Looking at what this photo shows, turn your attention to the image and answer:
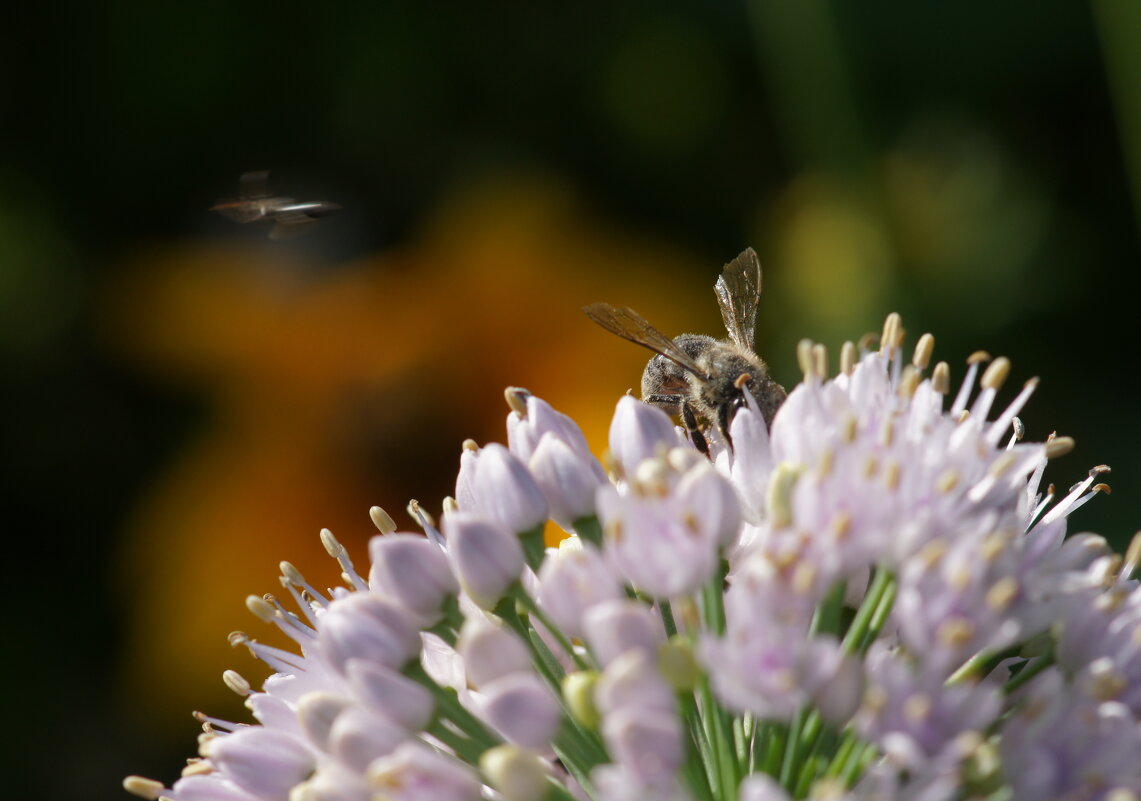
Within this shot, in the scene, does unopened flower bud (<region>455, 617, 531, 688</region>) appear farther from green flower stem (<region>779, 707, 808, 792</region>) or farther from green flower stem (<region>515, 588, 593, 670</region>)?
green flower stem (<region>779, 707, 808, 792</region>)

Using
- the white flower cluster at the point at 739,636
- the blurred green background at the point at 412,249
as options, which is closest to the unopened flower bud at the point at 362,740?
the white flower cluster at the point at 739,636

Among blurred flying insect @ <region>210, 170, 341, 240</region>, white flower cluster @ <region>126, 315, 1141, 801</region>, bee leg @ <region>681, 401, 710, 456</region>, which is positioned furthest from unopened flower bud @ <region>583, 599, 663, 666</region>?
blurred flying insect @ <region>210, 170, 341, 240</region>

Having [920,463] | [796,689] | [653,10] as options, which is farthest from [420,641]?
[653,10]

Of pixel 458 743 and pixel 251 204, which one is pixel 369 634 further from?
pixel 251 204

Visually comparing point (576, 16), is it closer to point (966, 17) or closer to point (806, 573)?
point (966, 17)

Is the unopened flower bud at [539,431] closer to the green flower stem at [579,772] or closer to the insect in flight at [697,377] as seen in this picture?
the insect in flight at [697,377]

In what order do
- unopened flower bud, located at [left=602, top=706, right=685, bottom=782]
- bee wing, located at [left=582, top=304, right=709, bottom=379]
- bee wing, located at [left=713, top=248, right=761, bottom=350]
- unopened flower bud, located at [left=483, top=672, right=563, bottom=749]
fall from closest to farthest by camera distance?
unopened flower bud, located at [left=602, top=706, right=685, bottom=782], unopened flower bud, located at [left=483, top=672, right=563, bottom=749], bee wing, located at [left=582, top=304, right=709, bottom=379], bee wing, located at [left=713, top=248, right=761, bottom=350]
